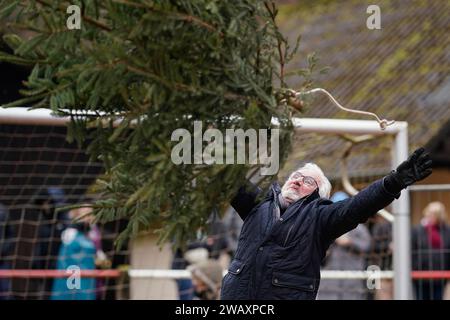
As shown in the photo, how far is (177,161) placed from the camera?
459 centimetres

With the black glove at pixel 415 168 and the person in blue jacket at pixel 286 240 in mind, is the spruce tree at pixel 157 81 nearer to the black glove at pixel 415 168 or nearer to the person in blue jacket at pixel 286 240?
the black glove at pixel 415 168

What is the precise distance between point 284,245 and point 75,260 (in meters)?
4.82

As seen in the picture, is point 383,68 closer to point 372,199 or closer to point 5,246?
point 5,246

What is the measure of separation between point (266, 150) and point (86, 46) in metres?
0.87

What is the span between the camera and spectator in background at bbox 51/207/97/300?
1027 cm

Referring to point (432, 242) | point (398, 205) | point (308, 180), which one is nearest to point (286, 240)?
point (308, 180)

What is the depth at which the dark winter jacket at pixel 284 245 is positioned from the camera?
19.4 feet

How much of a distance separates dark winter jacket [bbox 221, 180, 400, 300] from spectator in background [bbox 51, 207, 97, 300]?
4.31 m

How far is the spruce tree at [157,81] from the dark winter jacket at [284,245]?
113 cm

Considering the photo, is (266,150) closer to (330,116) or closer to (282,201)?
(282,201)

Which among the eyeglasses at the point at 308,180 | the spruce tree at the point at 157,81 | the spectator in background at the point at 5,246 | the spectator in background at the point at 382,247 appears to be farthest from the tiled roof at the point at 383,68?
the spruce tree at the point at 157,81

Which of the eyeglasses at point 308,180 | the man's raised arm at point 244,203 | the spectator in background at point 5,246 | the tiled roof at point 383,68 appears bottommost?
the man's raised arm at point 244,203

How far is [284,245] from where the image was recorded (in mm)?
6023

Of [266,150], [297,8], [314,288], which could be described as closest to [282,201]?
[314,288]
